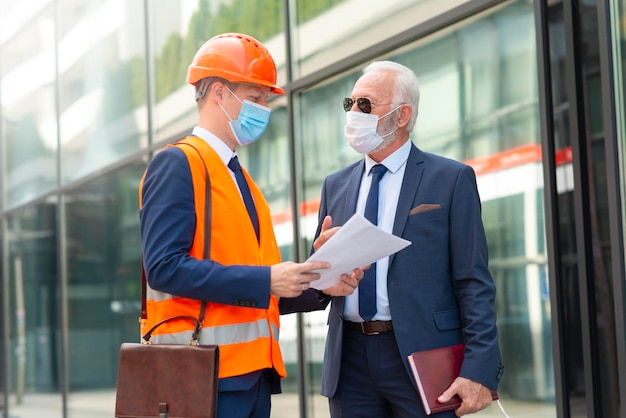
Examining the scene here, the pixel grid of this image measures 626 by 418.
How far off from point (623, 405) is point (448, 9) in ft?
7.15

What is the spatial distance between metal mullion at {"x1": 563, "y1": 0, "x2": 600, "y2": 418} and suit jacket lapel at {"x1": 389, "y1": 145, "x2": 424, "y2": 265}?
106cm

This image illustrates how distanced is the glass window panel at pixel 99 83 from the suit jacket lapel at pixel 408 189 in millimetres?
6082

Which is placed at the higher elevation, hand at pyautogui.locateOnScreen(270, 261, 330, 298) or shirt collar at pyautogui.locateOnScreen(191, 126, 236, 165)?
shirt collar at pyautogui.locateOnScreen(191, 126, 236, 165)

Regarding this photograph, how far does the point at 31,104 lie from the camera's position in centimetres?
1241

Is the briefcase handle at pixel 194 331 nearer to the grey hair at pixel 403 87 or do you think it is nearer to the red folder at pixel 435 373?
the red folder at pixel 435 373

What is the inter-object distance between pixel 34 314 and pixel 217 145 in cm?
1006

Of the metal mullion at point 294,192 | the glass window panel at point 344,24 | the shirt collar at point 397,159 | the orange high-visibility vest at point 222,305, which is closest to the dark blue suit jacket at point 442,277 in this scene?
the shirt collar at point 397,159

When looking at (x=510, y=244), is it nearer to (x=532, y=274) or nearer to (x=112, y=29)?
(x=532, y=274)

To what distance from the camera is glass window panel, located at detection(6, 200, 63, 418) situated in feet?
37.9

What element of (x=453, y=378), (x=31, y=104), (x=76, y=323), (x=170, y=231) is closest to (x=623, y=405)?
(x=453, y=378)

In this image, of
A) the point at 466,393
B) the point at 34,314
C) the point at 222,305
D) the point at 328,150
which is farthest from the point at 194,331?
the point at 34,314

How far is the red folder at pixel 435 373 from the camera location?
2.90 meters

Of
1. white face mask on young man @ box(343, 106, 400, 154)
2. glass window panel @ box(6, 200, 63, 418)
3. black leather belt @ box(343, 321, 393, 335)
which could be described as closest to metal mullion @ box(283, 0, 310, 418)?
white face mask on young man @ box(343, 106, 400, 154)

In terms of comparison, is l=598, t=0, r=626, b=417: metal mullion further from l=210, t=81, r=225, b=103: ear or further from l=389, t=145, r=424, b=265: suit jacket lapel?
l=210, t=81, r=225, b=103: ear
